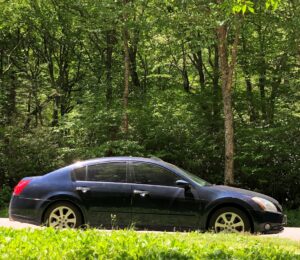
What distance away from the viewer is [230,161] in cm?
1466

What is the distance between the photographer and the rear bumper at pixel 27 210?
→ 8.84 metres

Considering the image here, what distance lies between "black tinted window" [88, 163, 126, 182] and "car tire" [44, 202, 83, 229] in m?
0.68

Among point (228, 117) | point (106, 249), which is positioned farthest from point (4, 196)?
point (106, 249)

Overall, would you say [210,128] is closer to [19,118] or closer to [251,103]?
[251,103]

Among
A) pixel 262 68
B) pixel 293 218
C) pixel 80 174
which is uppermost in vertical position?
pixel 262 68

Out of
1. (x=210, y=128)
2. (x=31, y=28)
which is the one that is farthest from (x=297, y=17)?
(x=31, y=28)

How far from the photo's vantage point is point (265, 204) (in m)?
8.65

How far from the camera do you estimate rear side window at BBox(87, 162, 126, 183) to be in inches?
357

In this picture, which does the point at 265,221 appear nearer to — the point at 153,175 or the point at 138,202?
the point at 153,175

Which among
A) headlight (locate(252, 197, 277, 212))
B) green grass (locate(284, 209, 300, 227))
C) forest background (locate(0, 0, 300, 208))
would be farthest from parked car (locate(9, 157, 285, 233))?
forest background (locate(0, 0, 300, 208))

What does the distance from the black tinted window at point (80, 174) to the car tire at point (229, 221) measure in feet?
8.50

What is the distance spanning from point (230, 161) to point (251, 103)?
14.1ft

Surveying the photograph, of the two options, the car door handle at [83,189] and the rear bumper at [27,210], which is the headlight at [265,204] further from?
the rear bumper at [27,210]

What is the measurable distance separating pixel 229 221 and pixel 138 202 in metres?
1.73
